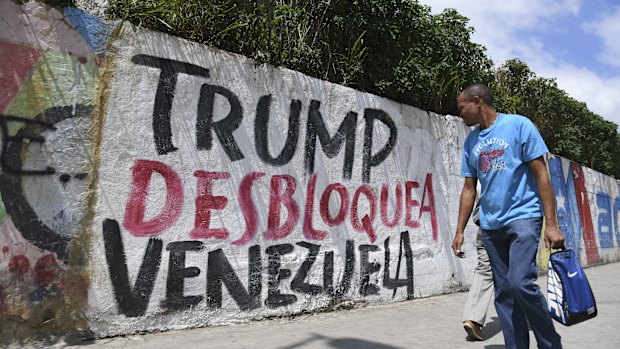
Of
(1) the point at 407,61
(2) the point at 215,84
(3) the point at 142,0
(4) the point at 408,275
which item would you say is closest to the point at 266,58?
(2) the point at 215,84

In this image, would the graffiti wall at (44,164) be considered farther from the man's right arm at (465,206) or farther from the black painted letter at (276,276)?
the man's right arm at (465,206)

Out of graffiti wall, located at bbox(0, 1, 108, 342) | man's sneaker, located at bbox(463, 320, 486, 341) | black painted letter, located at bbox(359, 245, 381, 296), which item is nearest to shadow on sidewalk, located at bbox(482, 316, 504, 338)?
man's sneaker, located at bbox(463, 320, 486, 341)

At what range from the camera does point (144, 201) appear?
3.83 m

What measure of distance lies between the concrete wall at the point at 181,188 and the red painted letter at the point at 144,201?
1 cm

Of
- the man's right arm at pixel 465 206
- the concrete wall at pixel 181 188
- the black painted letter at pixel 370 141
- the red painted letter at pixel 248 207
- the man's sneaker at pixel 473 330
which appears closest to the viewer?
the concrete wall at pixel 181 188

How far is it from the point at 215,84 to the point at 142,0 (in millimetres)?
804

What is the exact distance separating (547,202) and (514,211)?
0.60ft

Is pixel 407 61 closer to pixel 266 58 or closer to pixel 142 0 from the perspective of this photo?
pixel 266 58

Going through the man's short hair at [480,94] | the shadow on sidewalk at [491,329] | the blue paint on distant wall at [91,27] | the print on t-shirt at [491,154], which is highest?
the blue paint on distant wall at [91,27]

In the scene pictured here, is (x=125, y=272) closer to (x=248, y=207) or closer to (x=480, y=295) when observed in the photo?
(x=248, y=207)

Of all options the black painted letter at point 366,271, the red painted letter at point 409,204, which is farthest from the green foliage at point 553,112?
the black painted letter at point 366,271

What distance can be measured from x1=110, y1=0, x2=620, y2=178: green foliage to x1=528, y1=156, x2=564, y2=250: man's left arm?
2458 millimetres

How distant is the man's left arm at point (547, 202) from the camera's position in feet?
9.80

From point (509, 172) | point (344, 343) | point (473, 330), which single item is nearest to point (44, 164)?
point (344, 343)
